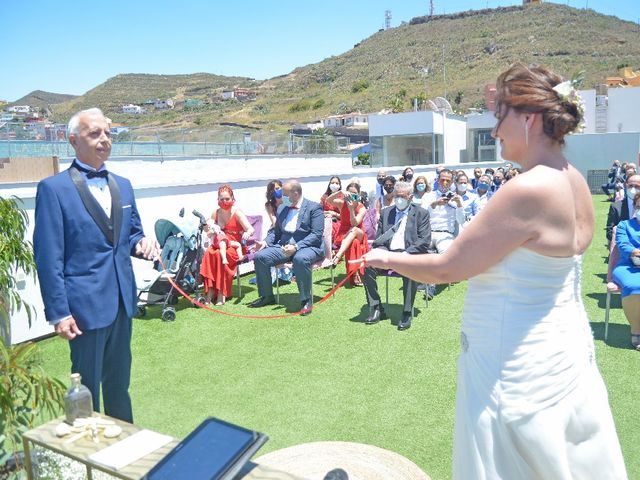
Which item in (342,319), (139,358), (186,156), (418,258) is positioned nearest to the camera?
(418,258)

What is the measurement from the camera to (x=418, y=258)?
6.53ft

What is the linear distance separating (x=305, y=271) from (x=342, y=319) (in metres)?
0.82

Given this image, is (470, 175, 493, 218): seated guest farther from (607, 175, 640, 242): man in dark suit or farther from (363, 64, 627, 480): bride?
(363, 64, 627, 480): bride

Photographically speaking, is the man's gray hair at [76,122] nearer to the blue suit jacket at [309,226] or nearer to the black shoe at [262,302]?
the blue suit jacket at [309,226]

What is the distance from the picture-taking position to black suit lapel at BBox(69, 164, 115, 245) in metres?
3.00

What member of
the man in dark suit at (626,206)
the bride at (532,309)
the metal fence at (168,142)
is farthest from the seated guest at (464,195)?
the metal fence at (168,142)

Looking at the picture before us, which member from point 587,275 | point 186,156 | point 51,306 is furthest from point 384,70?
point 51,306

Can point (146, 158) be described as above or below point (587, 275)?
above

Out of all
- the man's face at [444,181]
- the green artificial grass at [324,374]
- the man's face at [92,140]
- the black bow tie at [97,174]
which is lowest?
the green artificial grass at [324,374]

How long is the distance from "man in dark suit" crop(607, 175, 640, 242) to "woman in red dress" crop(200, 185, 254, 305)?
4.81m

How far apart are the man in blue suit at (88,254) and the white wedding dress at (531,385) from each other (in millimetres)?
2046

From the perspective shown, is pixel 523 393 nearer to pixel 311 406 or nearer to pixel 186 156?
pixel 311 406

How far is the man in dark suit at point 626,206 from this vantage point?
21.9 feet

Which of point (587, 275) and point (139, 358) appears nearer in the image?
point (139, 358)
